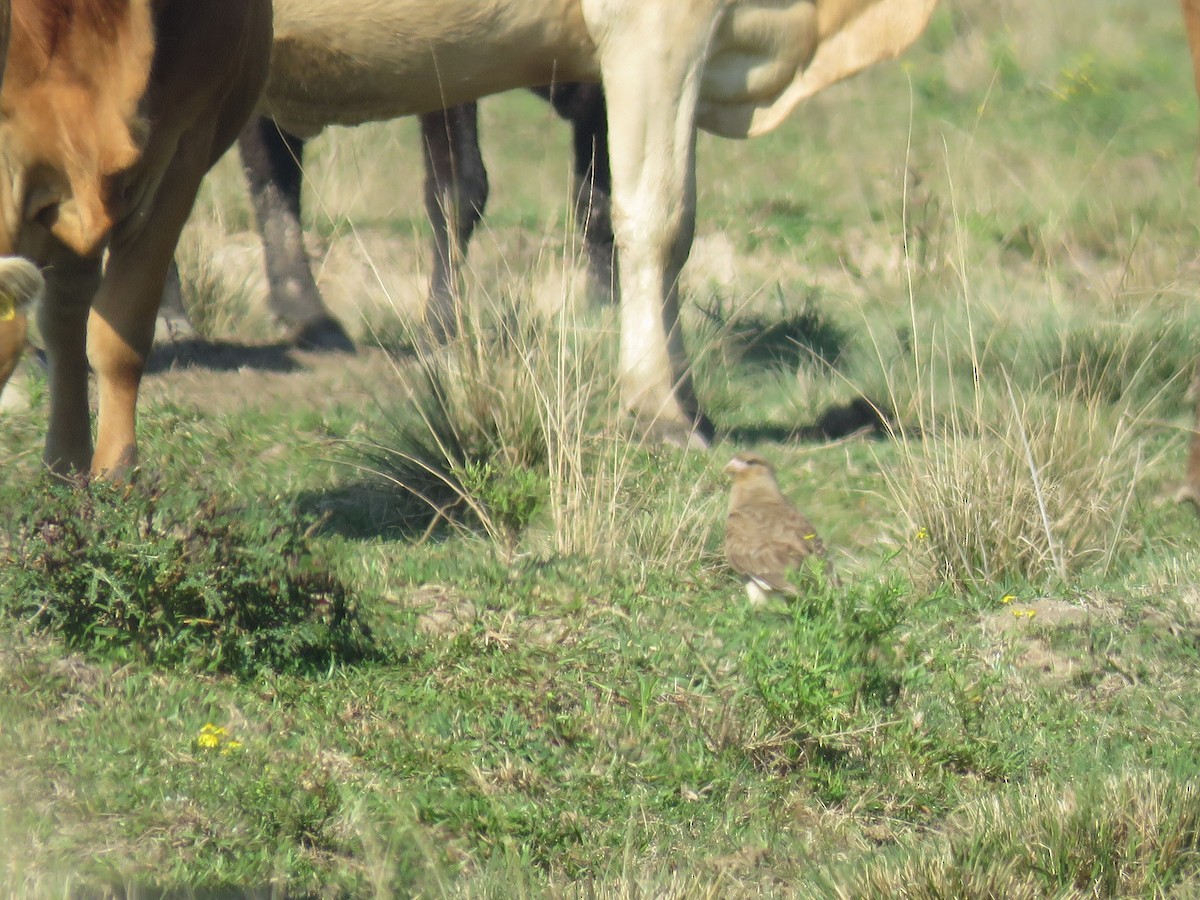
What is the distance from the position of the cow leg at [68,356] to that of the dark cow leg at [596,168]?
3.92 metres

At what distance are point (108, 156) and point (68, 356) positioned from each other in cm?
107

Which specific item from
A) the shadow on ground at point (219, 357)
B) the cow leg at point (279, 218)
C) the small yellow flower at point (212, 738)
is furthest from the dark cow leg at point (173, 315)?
the small yellow flower at point (212, 738)

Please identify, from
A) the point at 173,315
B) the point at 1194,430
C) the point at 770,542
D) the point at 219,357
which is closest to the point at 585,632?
the point at 770,542

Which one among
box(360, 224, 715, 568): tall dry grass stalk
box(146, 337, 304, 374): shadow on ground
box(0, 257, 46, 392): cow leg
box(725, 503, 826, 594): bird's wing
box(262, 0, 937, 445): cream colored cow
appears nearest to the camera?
box(0, 257, 46, 392): cow leg

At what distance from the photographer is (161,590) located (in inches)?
176

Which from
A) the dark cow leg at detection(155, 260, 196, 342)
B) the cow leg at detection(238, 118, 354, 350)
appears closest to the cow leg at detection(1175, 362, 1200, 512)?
the cow leg at detection(238, 118, 354, 350)

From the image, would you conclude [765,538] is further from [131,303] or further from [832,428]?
[832,428]

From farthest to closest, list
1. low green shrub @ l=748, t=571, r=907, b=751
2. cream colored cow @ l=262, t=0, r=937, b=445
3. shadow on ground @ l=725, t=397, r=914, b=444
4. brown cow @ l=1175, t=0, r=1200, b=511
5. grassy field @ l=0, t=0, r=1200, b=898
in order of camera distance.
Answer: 1. shadow on ground @ l=725, t=397, r=914, b=444
2. cream colored cow @ l=262, t=0, r=937, b=445
3. brown cow @ l=1175, t=0, r=1200, b=511
4. low green shrub @ l=748, t=571, r=907, b=751
5. grassy field @ l=0, t=0, r=1200, b=898

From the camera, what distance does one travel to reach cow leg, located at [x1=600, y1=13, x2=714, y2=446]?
6.83m

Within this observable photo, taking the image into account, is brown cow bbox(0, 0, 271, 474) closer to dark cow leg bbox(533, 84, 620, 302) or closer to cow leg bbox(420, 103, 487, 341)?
cow leg bbox(420, 103, 487, 341)

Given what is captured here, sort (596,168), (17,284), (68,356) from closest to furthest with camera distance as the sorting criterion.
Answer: (17,284) → (68,356) → (596,168)

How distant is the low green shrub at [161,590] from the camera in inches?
175

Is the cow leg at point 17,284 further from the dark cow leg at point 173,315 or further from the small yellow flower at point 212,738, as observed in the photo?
the dark cow leg at point 173,315

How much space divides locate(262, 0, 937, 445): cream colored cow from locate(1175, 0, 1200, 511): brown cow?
181cm
